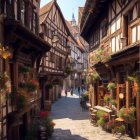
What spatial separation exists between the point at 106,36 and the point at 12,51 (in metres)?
8.53

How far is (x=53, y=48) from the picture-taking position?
96.2 ft

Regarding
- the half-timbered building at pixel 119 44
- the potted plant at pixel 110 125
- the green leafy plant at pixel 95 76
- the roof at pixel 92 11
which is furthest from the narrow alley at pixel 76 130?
the roof at pixel 92 11

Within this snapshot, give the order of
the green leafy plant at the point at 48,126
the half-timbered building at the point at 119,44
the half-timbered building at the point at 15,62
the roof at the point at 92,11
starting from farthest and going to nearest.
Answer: the roof at the point at 92,11
the green leafy plant at the point at 48,126
the half-timbered building at the point at 119,44
the half-timbered building at the point at 15,62

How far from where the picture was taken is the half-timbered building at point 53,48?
25781mm

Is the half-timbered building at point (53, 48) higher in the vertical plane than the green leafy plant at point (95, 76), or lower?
higher

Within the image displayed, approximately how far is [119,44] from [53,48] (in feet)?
48.9

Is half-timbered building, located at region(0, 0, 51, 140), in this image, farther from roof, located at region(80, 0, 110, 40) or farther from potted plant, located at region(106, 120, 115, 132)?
potted plant, located at region(106, 120, 115, 132)

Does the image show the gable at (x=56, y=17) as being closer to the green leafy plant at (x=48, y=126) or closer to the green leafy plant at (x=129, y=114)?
the green leafy plant at (x=48, y=126)

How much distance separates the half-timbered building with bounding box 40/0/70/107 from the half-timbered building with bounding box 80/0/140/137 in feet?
19.1

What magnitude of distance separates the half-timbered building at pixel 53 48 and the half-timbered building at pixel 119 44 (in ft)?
19.1

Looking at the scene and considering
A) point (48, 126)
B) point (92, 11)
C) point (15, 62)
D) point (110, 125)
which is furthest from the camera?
point (92, 11)

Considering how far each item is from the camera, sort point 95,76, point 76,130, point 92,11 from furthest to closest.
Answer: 1. point 95,76
2. point 92,11
3. point 76,130

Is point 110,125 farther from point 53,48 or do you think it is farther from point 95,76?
point 53,48

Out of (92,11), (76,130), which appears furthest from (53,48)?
(76,130)
